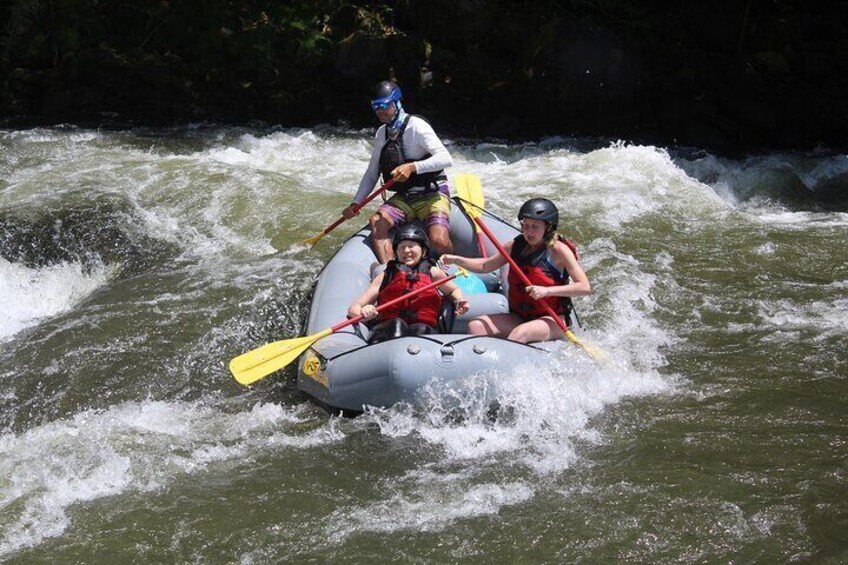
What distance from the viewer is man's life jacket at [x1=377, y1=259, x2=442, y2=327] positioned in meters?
5.12

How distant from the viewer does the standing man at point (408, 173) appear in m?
5.98

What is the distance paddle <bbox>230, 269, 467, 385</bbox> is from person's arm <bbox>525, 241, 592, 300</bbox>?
0.51m

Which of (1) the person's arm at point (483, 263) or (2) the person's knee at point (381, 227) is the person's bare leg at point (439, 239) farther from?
(1) the person's arm at point (483, 263)

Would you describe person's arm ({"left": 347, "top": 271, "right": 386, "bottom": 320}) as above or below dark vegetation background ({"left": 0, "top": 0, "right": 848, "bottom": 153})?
below

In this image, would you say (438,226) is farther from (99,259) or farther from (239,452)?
(99,259)

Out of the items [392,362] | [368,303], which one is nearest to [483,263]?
[368,303]

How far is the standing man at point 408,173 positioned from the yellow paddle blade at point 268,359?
1.09 metres

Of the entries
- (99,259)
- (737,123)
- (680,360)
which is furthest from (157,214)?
(737,123)

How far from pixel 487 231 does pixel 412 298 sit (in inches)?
30.1

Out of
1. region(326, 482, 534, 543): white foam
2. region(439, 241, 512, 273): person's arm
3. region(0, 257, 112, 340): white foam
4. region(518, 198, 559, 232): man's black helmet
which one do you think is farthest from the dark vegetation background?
region(326, 482, 534, 543): white foam

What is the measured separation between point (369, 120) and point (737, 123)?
14.5 feet

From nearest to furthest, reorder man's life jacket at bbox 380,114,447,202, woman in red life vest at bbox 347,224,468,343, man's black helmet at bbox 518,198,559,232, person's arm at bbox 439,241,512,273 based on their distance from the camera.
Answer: man's black helmet at bbox 518,198,559,232
woman in red life vest at bbox 347,224,468,343
person's arm at bbox 439,241,512,273
man's life jacket at bbox 380,114,447,202

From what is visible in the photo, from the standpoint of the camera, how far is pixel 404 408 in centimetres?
456

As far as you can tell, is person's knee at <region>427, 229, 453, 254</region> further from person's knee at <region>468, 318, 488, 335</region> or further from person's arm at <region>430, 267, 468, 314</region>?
person's knee at <region>468, 318, 488, 335</region>
